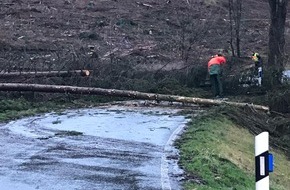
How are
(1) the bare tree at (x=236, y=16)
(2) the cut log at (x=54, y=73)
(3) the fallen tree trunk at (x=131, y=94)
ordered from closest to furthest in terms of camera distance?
1. (3) the fallen tree trunk at (x=131, y=94)
2. (2) the cut log at (x=54, y=73)
3. (1) the bare tree at (x=236, y=16)

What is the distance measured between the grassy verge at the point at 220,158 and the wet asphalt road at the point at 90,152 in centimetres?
29

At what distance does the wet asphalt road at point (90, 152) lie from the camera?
339 inches

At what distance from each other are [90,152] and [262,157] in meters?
4.55

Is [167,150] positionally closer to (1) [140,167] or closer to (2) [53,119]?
(1) [140,167]

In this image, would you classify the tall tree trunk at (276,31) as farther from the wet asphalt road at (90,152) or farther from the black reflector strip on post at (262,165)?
the black reflector strip on post at (262,165)

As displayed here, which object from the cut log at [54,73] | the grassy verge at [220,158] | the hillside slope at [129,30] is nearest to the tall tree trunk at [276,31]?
the hillside slope at [129,30]

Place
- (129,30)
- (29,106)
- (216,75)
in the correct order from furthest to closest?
(129,30) < (216,75) < (29,106)

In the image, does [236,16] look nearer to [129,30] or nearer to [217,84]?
[129,30]

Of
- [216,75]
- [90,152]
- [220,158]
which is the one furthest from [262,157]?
[216,75]

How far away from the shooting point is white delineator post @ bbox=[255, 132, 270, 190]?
707 cm

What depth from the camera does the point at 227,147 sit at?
1284 cm

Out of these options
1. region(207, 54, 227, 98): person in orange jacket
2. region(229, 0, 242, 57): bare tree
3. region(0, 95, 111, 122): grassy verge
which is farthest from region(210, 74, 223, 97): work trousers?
region(229, 0, 242, 57): bare tree

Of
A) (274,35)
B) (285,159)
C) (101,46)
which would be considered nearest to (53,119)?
(285,159)

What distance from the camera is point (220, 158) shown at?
11070mm
